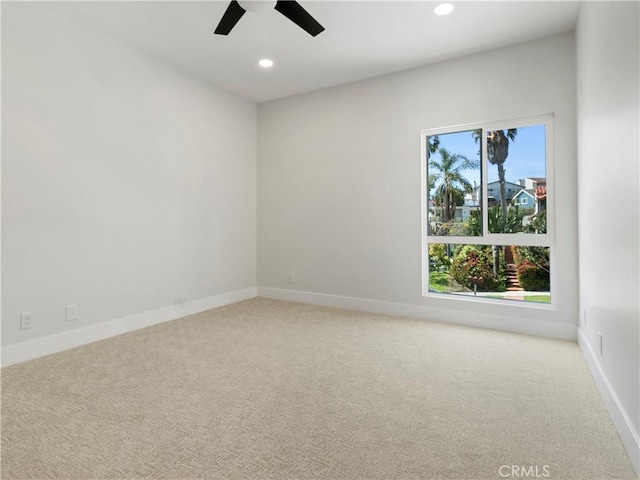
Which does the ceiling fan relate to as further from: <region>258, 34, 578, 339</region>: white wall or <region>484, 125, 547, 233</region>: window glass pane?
<region>484, 125, 547, 233</region>: window glass pane

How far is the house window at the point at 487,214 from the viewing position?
3.23 meters

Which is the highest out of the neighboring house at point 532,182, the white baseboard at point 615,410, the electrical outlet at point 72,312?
the neighboring house at point 532,182

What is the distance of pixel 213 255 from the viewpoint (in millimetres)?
4184

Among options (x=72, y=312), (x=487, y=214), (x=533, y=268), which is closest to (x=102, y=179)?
(x=72, y=312)

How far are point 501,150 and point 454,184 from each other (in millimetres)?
529

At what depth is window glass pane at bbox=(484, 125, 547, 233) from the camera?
10.6 ft

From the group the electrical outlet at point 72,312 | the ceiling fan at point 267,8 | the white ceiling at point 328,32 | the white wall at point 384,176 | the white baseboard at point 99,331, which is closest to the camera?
the ceiling fan at point 267,8

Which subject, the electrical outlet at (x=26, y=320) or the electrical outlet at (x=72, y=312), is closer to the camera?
the electrical outlet at (x=26, y=320)

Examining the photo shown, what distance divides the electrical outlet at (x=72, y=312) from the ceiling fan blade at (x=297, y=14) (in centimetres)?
276

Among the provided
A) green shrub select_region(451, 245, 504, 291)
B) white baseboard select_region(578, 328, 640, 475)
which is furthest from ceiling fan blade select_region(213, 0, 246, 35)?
white baseboard select_region(578, 328, 640, 475)

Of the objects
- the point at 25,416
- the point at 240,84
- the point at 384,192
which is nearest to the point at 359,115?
the point at 384,192

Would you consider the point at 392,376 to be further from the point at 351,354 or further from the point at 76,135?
the point at 76,135

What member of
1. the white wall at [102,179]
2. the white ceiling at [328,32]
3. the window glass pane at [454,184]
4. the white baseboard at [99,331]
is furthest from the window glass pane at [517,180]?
the white baseboard at [99,331]

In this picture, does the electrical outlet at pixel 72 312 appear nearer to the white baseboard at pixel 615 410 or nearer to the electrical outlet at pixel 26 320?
the electrical outlet at pixel 26 320
